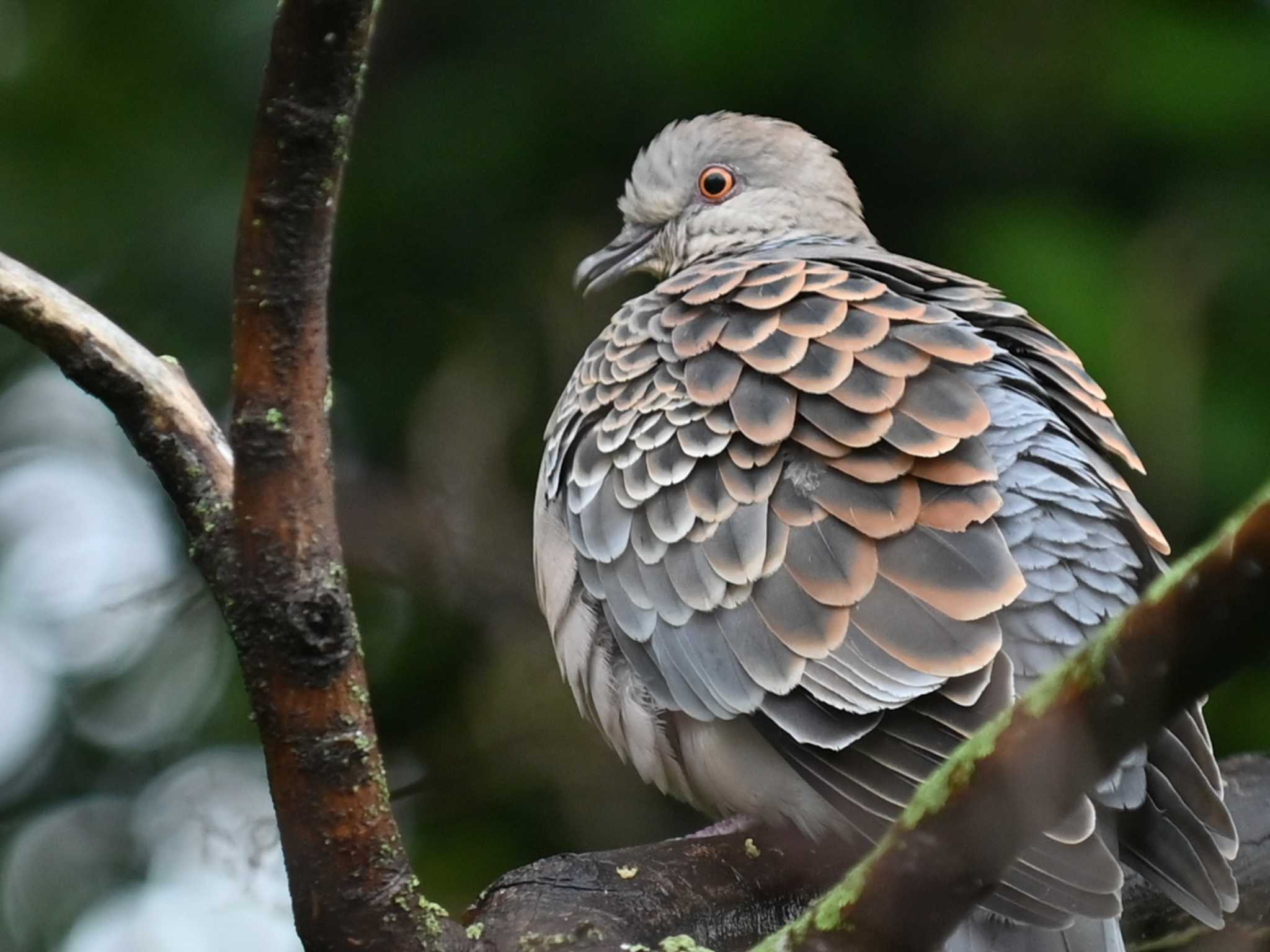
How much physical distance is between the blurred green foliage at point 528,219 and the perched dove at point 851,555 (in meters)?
0.96

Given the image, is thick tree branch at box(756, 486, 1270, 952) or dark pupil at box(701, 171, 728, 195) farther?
dark pupil at box(701, 171, 728, 195)

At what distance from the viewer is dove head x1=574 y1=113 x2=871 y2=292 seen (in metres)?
4.16

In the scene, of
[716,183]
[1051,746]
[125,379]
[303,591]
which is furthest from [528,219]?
[1051,746]

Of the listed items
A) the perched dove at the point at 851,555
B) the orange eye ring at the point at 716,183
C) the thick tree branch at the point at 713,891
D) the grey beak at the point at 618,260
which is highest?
the orange eye ring at the point at 716,183

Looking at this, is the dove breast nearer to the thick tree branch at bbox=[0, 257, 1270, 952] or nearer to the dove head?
the thick tree branch at bbox=[0, 257, 1270, 952]

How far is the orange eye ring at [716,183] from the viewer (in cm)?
416

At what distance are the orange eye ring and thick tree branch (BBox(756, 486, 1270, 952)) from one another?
2805 mm

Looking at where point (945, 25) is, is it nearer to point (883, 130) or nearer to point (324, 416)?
point (883, 130)

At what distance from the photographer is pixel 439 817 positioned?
166 inches

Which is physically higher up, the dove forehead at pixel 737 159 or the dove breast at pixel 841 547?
the dove forehead at pixel 737 159

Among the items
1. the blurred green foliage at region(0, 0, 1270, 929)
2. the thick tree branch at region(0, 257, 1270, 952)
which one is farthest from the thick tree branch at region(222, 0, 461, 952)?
the blurred green foliage at region(0, 0, 1270, 929)

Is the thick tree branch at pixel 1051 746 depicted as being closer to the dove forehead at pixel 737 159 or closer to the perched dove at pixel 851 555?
the perched dove at pixel 851 555

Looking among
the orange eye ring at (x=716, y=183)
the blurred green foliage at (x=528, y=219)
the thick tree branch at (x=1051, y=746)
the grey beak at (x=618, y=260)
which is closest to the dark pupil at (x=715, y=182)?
the orange eye ring at (x=716, y=183)

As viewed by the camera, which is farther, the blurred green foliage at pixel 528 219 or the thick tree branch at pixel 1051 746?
the blurred green foliage at pixel 528 219
